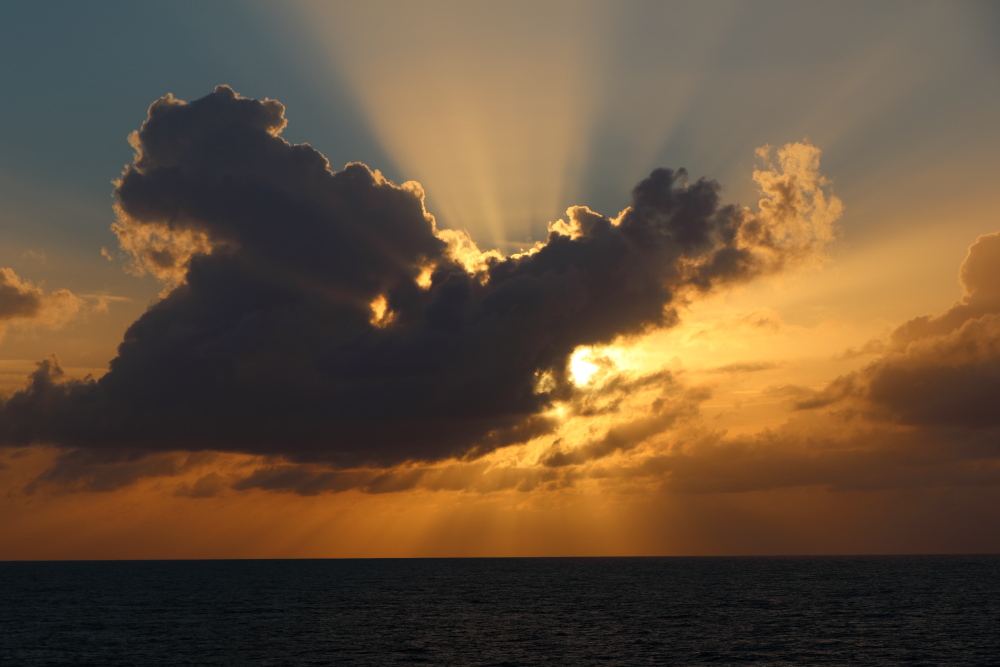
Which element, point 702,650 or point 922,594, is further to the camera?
point 922,594

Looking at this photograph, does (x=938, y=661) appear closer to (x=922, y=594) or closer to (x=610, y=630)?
(x=610, y=630)

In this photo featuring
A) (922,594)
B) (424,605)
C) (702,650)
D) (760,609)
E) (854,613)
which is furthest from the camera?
(922,594)

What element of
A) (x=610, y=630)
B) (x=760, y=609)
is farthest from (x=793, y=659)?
(x=760, y=609)

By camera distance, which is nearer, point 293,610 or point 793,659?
point 793,659

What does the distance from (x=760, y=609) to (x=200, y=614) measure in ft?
339

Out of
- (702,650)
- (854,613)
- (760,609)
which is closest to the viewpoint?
(702,650)

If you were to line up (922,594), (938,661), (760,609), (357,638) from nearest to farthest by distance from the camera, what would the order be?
(938,661), (357,638), (760,609), (922,594)

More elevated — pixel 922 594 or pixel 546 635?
pixel 922 594

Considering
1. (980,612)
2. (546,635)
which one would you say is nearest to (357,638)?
(546,635)

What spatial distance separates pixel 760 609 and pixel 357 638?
80390mm

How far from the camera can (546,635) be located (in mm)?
112500

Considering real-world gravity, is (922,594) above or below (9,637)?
above

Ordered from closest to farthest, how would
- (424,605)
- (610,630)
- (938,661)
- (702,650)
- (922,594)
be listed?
(938,661), (702,650), (610,630), (424,605), (922,594)

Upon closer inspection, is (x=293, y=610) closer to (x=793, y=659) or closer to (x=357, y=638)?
(x=357, y=638)
